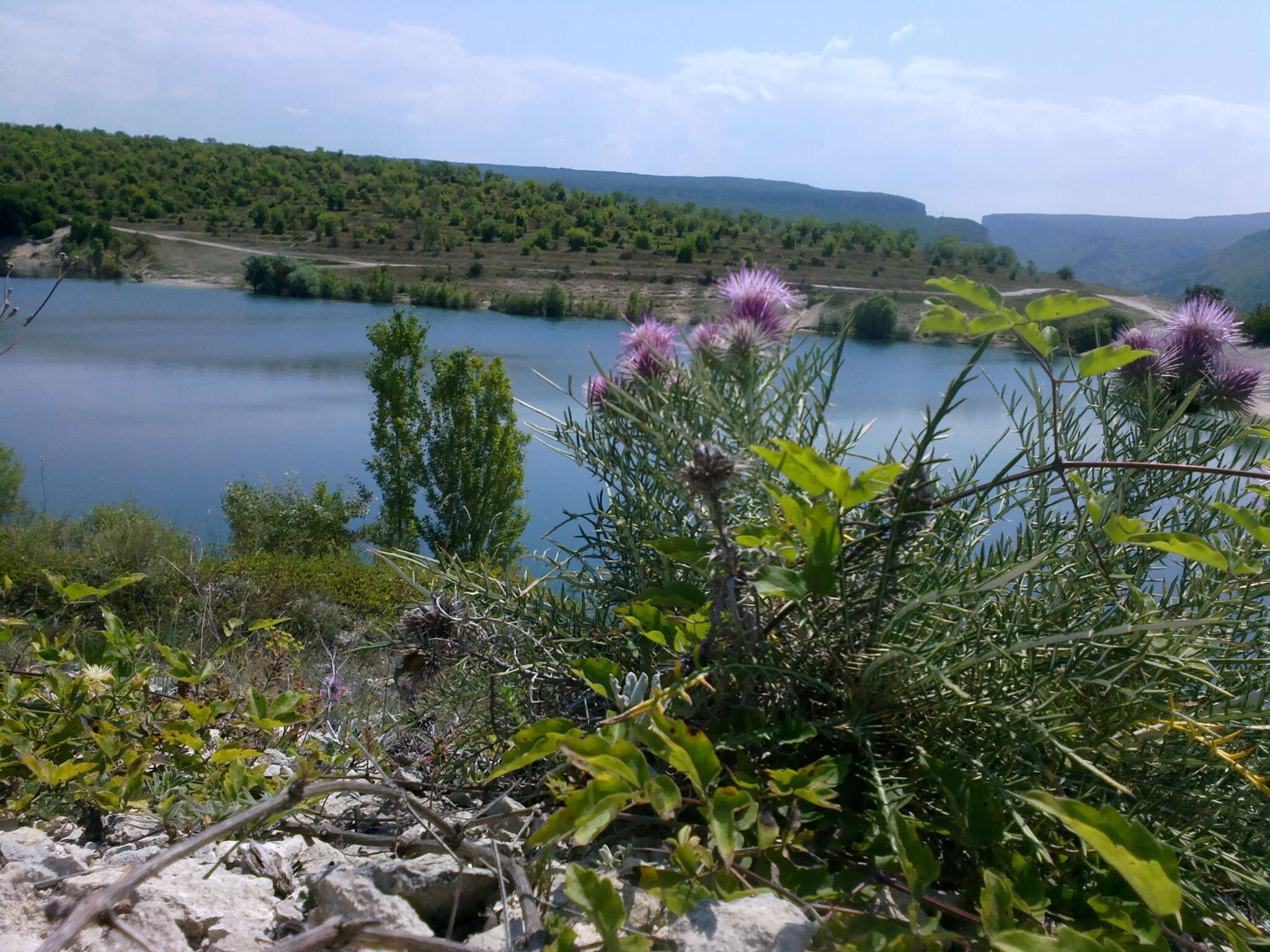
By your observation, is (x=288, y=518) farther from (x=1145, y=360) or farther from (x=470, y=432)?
(x=1145, y=360)

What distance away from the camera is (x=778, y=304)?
2.91 feet

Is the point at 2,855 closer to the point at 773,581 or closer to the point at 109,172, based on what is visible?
the point at 773,581

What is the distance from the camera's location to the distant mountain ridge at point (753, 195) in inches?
612

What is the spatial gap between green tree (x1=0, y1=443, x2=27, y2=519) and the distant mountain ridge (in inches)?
456

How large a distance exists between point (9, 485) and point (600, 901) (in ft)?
39.7

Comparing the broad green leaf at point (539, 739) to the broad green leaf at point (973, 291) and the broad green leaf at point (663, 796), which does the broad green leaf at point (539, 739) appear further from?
the broad green leaf at point (973, 291)

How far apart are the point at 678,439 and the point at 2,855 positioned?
0.70m

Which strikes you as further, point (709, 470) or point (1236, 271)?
point (1236, 271)

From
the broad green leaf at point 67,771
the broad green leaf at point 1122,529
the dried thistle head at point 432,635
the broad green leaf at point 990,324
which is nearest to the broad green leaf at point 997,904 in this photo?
the broad green leaf at point 1122,529

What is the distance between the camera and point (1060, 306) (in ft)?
1.96

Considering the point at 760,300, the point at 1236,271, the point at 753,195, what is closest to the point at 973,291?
the point at 760,300

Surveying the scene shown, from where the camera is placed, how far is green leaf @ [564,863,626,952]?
46cm

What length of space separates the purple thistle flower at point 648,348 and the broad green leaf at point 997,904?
561mm

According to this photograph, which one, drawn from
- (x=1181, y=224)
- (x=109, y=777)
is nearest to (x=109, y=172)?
(x=1181, y=224)
